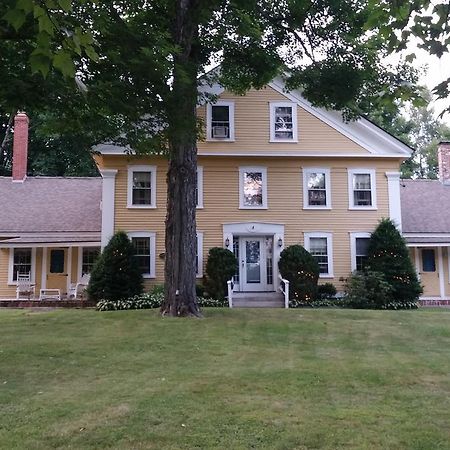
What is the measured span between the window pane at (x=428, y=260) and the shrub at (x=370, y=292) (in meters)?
4.42

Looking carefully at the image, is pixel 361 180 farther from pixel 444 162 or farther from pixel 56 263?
pixel 56 263

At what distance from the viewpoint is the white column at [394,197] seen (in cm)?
2022

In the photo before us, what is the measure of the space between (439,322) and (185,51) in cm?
926

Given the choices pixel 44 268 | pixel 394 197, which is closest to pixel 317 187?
pixel 394 197

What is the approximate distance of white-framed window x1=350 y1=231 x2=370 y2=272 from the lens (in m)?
20.1

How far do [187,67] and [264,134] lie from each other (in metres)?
9.54

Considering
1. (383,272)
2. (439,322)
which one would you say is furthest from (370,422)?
(383,272)

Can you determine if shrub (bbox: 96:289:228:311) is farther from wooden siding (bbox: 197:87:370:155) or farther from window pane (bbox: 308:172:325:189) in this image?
window pane (bbox: 308:172:325:189)

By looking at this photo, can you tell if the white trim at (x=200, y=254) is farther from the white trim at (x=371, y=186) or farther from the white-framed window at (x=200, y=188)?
the white trim at (x=371, y=186)

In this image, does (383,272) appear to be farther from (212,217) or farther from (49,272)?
(49,272)

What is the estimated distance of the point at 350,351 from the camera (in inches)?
353

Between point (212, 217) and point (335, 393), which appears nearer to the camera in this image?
point (335, 393)

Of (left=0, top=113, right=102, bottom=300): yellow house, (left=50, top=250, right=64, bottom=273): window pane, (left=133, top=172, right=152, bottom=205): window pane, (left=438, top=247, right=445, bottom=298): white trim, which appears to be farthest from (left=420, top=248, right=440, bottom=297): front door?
(left=50, top=250, right=64, bottom=273): window pane

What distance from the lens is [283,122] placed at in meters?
20.5
